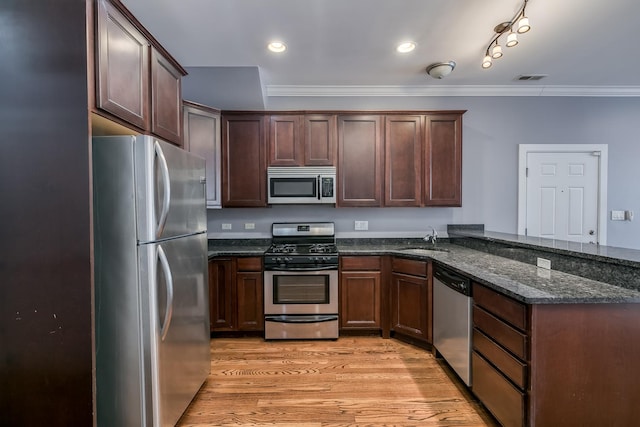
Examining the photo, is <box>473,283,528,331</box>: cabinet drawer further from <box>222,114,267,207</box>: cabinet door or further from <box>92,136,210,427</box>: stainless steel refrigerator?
<box>222,114,267,207</box>: cabinet door

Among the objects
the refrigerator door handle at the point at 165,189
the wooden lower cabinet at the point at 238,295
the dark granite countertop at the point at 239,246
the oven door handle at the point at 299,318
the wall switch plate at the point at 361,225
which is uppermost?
the refrigerator door handle at the point at 165,189

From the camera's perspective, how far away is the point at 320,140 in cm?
318

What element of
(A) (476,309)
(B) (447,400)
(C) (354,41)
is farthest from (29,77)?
(B) (447,400)

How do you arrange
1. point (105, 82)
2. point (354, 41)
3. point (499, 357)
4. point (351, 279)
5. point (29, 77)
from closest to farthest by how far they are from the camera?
point (29, 77) → point (105, 82) → point (499, 357) → point (354, 41) → point (351, 279)

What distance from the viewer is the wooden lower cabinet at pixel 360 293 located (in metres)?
2.93

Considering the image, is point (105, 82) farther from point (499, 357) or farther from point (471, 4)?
point (499, 357)

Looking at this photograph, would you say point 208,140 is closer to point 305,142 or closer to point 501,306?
point 305,142

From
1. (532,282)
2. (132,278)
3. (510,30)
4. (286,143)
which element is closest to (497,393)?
(532,282)

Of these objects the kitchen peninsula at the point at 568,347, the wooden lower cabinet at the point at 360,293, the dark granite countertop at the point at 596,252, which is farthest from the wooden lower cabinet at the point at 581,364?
the wooden lower cabinet at the point at 360,293

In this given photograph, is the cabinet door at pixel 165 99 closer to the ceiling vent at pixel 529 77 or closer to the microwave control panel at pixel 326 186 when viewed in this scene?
the microwave control panel at pixel 326 186

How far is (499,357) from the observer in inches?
64.1

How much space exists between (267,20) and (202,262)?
179 centimetres

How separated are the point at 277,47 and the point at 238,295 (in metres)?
2.33

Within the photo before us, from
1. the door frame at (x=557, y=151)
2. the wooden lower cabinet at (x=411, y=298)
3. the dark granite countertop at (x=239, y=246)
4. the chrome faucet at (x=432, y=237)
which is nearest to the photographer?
the wooden lower cabinet at (x=411, y=298)
